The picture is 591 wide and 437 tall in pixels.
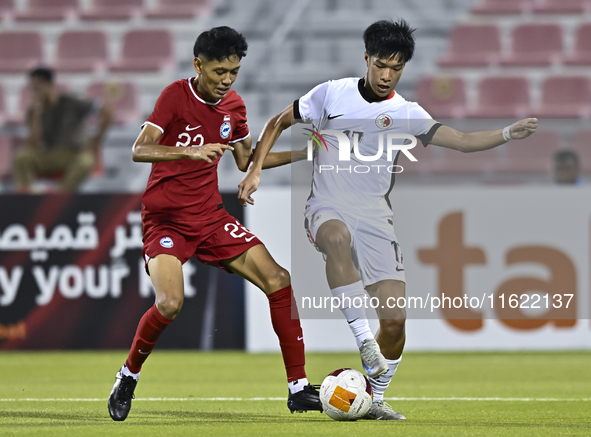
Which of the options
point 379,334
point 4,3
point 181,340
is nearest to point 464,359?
point 181,340

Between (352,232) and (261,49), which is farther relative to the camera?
(261,49)

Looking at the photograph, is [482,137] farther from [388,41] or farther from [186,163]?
[186,163]

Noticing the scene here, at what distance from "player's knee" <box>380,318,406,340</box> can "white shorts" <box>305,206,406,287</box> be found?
0.22 meters

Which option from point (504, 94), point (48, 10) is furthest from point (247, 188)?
point (48, 10)

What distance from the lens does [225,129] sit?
5.21 meters

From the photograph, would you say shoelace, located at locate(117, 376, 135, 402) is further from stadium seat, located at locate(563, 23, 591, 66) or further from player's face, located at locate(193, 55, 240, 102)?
stadium seat, located at locate(563, 23, 591, 66)

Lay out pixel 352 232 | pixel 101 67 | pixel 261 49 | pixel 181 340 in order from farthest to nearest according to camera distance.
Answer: pixel 101 67, pixel 261 49, pixel 181 340, pixel 352 232

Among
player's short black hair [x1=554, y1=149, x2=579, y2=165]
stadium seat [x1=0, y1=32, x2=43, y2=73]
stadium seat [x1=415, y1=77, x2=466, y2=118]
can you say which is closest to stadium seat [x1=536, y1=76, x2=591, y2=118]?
stadium seat [x1=415, y1=77, x2=466, y2=118]

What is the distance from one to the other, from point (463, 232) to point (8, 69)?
23.5 feet

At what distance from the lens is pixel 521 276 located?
354 inches

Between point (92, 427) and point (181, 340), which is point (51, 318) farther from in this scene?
point (92, 427)

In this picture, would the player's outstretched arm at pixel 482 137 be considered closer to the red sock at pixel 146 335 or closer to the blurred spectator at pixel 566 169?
the red sock at pixel 146 335

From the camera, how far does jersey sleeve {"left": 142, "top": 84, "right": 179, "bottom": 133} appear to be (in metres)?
4.95

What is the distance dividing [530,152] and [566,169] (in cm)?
78
